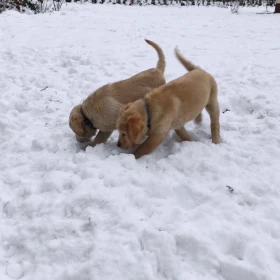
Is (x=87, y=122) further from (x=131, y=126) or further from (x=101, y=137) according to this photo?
(x=131, y=126)

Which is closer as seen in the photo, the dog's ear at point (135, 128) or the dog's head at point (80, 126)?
the dog's ear at point (135, 128)

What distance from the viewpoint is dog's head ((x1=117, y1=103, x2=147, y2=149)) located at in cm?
333

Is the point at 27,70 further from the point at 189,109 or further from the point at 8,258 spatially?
the point at 8,258

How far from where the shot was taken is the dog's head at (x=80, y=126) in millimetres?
3861

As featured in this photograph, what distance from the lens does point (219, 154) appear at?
363 cm

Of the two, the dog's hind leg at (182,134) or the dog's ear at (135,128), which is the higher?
the dog's ear at (135,128)

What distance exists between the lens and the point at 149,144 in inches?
141

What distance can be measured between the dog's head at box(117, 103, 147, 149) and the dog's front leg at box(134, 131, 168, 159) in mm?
97

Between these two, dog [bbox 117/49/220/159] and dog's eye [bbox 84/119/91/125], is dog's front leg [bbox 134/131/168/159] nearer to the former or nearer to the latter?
dog [bbox 117/49/220/159]

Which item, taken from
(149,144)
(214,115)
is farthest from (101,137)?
(214,115)

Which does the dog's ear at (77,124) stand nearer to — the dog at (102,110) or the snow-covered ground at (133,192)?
the dog at (102,110)

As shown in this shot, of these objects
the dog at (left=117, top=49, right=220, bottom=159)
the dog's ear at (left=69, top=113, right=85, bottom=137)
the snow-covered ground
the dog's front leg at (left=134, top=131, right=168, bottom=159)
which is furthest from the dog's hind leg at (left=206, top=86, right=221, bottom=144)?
the dog's ear at (left=69, top=113, right=85, bottom=137)

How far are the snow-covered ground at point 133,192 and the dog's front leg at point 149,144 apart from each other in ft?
0.38

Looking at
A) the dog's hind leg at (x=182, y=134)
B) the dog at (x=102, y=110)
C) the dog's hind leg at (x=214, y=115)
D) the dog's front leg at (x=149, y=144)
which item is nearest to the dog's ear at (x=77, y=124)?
A: the dog at (x=102, y=110)
